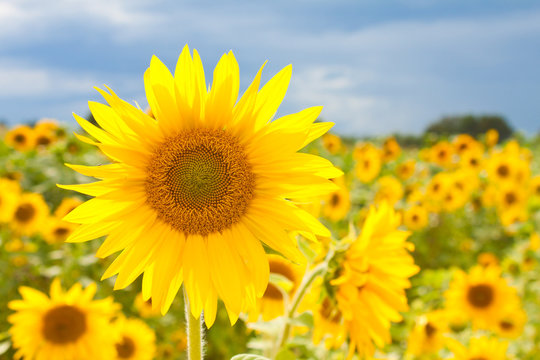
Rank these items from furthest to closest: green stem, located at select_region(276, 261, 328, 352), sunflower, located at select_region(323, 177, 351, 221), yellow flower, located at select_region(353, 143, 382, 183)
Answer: yellow flower, located at select_region(353, 143, 382, 183) < sunflower, located at select_region(323, 177, 351, 221) < green stem, located at select_region(276, 261, 328, 352)

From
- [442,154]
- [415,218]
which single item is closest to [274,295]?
[415,218]

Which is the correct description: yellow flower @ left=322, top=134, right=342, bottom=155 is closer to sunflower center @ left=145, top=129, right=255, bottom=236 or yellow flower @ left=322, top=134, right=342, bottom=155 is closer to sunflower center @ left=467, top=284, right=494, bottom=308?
sunflower center @ left=467, top=284, right=494, bottom=308

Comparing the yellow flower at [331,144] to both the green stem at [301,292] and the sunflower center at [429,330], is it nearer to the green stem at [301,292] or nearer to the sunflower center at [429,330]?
the sunflower center at [429,330]

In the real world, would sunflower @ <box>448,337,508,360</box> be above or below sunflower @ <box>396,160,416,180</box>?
below

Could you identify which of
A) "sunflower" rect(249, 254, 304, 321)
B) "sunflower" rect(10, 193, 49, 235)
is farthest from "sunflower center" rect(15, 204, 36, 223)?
"sunflower" rect(249, 254, 304, 321)

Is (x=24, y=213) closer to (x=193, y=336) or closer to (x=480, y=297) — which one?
(x=480, y=297)
